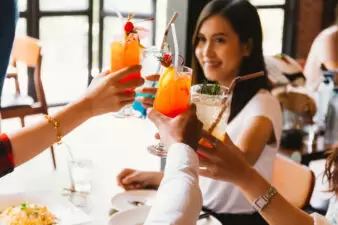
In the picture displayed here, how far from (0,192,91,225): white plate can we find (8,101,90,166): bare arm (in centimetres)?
28

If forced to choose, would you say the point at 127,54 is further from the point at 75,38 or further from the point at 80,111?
the point at 75,38

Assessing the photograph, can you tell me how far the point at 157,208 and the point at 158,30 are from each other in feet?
16.8

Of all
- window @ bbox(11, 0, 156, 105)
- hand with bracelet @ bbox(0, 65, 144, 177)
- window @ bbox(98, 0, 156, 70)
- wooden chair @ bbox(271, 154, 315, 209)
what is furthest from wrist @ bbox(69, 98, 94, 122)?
window @ bbox(98, 0, 156, 70)

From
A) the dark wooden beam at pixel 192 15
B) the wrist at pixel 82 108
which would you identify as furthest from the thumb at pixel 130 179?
the dark wooden beam at pixel 192 15

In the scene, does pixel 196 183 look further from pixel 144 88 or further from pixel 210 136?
pixel 144 88

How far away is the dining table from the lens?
195cm

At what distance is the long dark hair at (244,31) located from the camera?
2.26m

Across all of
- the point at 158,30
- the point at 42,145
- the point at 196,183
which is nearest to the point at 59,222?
the point at 42,145

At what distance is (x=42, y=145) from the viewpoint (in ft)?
5.26

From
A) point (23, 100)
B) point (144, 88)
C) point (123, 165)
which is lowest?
point (123, 165)

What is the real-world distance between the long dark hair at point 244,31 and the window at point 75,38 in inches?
151

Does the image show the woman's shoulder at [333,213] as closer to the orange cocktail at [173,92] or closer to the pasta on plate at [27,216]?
the orange cocktail at [173,92]

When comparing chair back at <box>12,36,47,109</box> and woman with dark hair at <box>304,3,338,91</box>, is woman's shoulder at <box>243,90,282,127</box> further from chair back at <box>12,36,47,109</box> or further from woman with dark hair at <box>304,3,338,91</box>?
chair back at <box>12,36,47,109</box>

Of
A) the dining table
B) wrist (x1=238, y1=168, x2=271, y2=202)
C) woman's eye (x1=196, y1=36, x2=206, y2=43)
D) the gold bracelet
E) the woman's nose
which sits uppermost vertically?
woman's eye (x1=196, y1=36, x2=206, y2=43)
